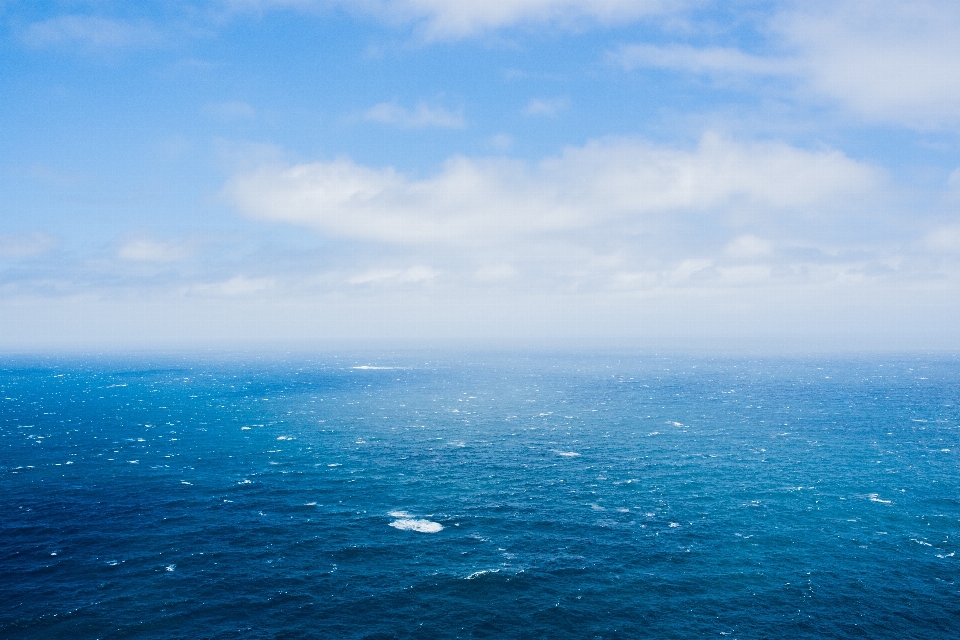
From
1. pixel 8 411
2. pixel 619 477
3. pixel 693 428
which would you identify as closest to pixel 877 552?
pixel 619 477

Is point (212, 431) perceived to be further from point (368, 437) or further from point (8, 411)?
point (8, 411)

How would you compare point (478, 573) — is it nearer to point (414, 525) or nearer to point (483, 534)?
point (483, 534)

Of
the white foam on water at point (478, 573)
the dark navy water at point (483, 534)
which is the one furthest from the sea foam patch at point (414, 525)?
the white foam on water at point (478, 573)

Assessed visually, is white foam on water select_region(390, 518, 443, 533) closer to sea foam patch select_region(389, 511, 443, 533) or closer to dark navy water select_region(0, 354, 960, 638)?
sea foam patch select_region(389, 511, 443, 533)

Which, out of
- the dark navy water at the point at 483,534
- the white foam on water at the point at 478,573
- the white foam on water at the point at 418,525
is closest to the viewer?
the dark navy water at the point at 483,534

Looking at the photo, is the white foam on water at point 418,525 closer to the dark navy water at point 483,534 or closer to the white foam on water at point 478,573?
the dark navy water at point 483,534

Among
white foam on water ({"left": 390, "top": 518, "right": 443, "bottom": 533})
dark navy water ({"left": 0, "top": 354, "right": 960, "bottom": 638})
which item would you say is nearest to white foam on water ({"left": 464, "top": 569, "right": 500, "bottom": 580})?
dark navy water ({"left": 0, "top": 354, "right": 960, "bottom": 638})

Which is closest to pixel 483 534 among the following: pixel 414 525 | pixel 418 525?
pixel 418 525
